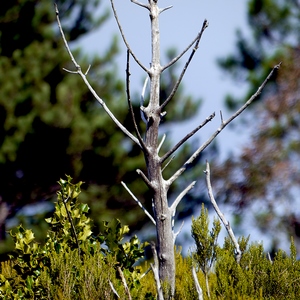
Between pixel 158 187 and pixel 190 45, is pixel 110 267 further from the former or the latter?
pixel 190 45

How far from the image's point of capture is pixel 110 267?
3.19m

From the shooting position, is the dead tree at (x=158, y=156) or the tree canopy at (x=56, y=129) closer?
the dead tree at (x=158, y=156)

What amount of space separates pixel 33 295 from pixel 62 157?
23.6 feet

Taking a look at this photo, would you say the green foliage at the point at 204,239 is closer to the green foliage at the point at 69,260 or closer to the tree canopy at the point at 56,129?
the green foliage at the point at 69,260

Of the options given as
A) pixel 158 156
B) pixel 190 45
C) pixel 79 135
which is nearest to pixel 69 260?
pixel 158 156

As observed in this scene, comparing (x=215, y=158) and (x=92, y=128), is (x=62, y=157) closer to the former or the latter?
(x=92, y=128)

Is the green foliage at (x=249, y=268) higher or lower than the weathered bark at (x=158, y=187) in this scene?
lower

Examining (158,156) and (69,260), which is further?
(158,156)

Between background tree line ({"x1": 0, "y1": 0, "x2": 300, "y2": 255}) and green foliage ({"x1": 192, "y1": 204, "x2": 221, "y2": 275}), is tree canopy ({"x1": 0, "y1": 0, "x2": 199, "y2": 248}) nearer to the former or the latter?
background tree line ({"x1": 0, "y1": 0, "x2": 300, "y2": 255})

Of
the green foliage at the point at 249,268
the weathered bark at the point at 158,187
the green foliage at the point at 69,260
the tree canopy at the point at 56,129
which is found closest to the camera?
the green foliage at the point at 69,260

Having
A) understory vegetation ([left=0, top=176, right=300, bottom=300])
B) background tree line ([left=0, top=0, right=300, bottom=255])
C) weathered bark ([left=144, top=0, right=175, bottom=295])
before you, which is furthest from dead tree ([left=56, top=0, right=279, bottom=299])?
background tree line ([left=0, top=0, right=300, bottom=255])

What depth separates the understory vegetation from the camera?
3143 millimetres

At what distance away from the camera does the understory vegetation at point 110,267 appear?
3.14 metres

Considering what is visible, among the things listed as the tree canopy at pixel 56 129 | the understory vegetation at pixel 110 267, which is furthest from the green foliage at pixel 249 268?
the tree canopy at pixel 56 129
